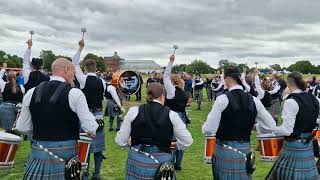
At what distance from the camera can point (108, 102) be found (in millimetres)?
12945

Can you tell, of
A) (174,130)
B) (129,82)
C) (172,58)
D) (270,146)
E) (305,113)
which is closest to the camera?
(174,130)

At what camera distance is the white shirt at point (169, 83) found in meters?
6.57

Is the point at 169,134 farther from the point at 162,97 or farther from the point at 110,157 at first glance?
the point at 110,157

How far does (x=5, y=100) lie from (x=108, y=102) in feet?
13.6

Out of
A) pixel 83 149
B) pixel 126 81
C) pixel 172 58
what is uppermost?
pixel 172 58

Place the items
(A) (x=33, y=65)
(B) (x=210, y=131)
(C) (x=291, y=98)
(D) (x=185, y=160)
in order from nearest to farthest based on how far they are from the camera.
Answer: (B) (x=210, y=131), (C) (x=291, y=98), (A) (x=33, y=65), (D) (x=185, y=160)

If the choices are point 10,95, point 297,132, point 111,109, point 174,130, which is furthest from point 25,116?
point 111,109

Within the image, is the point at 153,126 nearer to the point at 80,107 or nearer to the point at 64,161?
the point at 80,107

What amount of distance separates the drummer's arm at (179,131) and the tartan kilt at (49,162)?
1.10m

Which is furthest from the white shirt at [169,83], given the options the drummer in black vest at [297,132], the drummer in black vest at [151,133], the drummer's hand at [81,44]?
the drummer in black vest at [151,133]

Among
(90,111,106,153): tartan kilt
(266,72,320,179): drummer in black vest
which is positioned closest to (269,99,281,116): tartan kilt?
(90,111,106,153): tartan kilt

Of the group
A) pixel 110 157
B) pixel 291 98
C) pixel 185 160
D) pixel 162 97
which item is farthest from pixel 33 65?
pixel 291 98

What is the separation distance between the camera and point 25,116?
462 centimetres

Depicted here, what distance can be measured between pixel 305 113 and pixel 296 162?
680 mm
